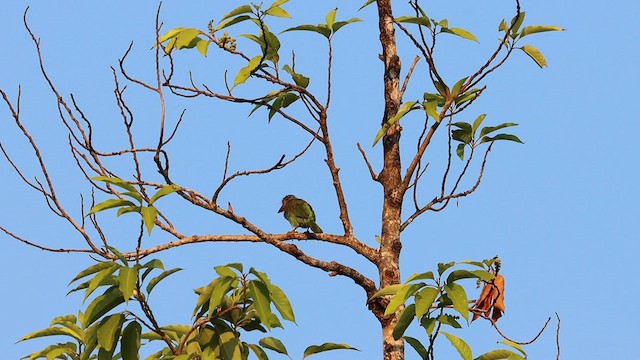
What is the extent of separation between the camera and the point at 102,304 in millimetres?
5227

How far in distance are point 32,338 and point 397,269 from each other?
2.41 m

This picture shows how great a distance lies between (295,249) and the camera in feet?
20.4

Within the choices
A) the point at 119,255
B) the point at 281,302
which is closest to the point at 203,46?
the point at 119,255

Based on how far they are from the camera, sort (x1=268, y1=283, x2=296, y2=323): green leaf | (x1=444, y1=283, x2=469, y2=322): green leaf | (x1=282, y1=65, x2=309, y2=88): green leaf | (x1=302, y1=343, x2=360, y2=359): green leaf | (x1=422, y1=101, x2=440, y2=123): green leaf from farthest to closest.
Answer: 1. (x1=282, y1=65, x2=309, y2=88): green leaf
2. (x1=422, y1=101, x2=440, y2=123): green leaf
3. (x1=302, y1=343, x2=360, y2=359): green leaf
4. (x1=268, y1=283, x2=296, y2=323): green leaf
5. (x1=444, y1=283, x2=469, y2=322): green leaf

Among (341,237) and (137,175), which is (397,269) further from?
(137,175)

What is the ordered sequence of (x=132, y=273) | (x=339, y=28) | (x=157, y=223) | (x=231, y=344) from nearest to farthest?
1. (x=132, y=273)
2. (x=231, y=344)
3. (x=157, y=223)
4. (x=339, y=28)

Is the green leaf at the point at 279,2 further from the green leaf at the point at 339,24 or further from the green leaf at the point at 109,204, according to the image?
the green leaf at the point at 109,204

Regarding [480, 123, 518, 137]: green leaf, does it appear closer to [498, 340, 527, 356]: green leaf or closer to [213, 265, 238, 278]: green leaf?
[498, 340, 527, 356]: green leaf

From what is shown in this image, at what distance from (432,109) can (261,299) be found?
6.03 feet

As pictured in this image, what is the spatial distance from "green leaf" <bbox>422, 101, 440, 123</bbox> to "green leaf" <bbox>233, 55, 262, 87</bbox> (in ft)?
3.81

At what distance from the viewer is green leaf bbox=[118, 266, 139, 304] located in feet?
16.2

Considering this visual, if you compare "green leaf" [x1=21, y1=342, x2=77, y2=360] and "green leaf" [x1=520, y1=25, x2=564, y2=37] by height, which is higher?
"green leaf" [x1=520, y1=25, x2=564, y2=37]

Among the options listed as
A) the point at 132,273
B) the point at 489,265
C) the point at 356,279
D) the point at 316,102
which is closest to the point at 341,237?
the point at 356,279

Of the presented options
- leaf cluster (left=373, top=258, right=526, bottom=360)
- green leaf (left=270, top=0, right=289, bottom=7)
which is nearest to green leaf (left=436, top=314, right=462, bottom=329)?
leaf cluster (left=373, top=258, right=526, bottom=360)
